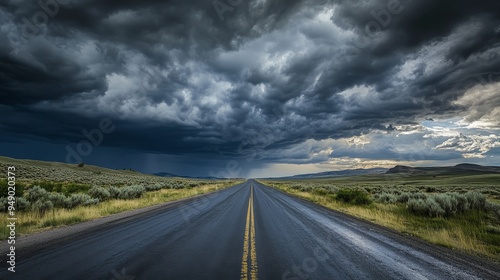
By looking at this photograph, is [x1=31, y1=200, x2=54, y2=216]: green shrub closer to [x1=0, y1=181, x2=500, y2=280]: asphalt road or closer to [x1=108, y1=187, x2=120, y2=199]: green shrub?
[x1=0, y1=181, x2=500, y2=280]: asphalt road

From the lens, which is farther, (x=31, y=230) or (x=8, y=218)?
(x=8, y=218)

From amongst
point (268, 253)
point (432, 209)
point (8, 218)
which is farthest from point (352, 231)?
point (8, 218)

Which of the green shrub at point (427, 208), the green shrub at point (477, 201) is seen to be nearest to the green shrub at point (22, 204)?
the green shrub at point (427, 208)

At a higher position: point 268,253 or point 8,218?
point 8,218

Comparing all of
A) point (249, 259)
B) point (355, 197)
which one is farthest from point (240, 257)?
point (355, 197)

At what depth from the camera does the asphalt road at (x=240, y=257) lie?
5.79m

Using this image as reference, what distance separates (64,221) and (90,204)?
735cm

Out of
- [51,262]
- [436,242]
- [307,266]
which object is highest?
[51,262]

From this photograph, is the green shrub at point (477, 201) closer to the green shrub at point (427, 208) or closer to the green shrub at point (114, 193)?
the green shrub at point (427, 208)

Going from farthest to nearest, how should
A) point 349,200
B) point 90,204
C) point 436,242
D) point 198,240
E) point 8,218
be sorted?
point 349,200 → point 90,204 → point 8,218 → point 436,242 → point 198,240

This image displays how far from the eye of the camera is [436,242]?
973 cm

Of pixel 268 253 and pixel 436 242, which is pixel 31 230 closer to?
pixel 268 253

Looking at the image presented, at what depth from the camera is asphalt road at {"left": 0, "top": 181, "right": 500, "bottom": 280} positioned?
228 inches

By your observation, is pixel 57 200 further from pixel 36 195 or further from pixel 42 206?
pixel 42 206
